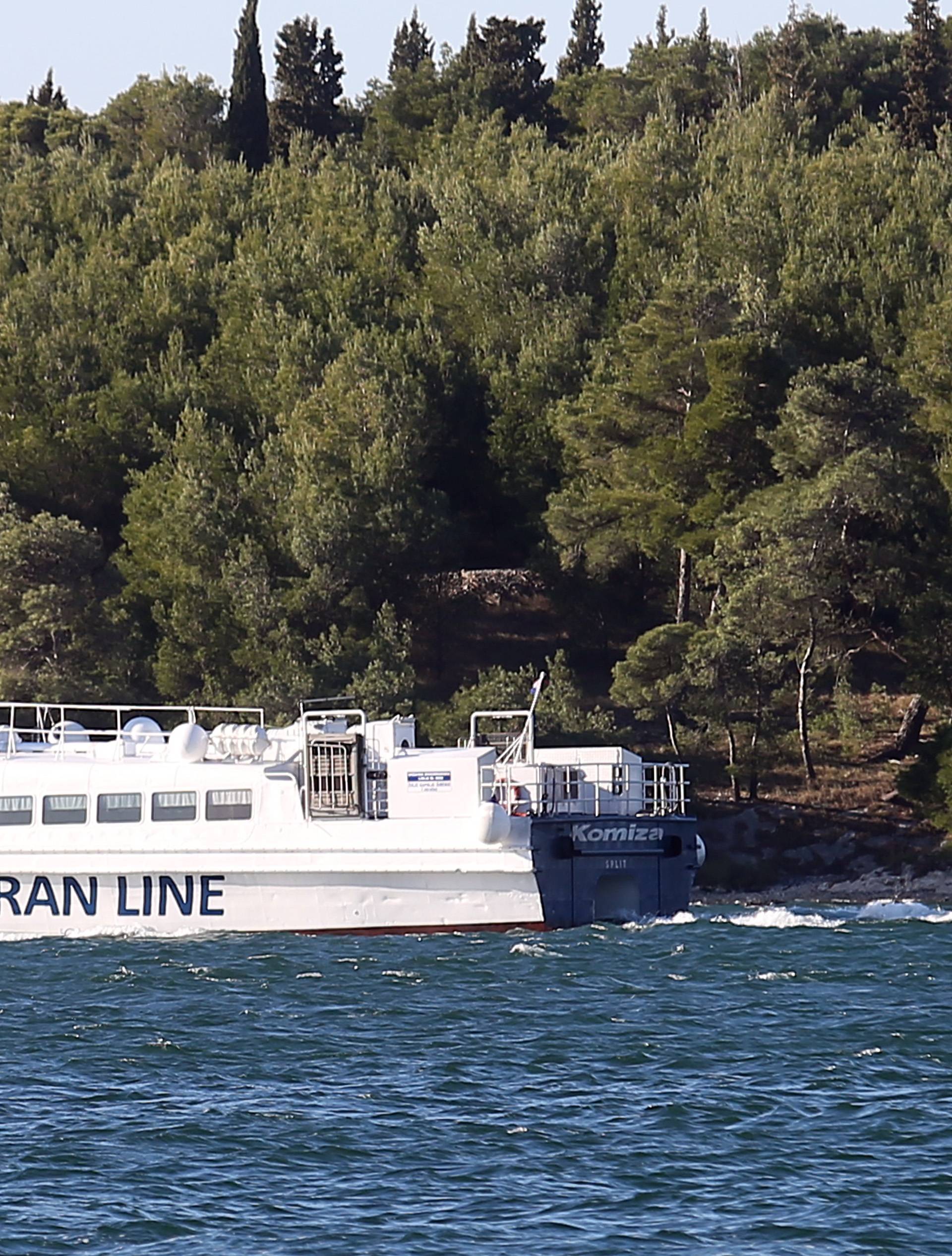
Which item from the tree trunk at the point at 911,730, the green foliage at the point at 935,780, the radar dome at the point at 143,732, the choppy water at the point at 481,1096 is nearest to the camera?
the choppy water at the point at 481,1096

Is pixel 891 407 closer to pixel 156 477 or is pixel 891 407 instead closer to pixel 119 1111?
pixel 156 477

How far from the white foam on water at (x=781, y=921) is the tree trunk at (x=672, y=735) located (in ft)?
50.4

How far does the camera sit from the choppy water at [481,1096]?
67.6 ft

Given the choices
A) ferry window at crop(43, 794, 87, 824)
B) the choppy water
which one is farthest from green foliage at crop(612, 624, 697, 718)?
ferry window at crop(43, 794, 87, 824)

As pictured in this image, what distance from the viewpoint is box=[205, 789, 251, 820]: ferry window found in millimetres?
39156

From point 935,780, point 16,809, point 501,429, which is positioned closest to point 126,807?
point 16,809

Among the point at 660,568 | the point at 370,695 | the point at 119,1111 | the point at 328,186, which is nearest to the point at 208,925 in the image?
the point at 119,1111

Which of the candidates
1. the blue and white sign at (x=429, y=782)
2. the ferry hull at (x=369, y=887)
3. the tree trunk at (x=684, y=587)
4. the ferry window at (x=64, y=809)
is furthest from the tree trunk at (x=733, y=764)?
the ferry window at (x=64, y=809)

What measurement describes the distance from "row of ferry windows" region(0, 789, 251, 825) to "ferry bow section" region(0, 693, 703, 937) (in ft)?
0.11

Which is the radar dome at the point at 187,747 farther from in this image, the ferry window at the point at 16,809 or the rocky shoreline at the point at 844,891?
the rocky shoreline at the point at 844,891

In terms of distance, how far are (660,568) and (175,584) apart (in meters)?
16.3

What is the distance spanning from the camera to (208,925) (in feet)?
129

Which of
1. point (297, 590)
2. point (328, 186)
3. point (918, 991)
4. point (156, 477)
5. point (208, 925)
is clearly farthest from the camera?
point (328, 186)

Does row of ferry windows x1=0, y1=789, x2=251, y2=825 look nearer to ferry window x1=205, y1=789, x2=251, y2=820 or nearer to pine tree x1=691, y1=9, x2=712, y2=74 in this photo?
ferry window x1=205, y1=789, x2=251, y2=820
